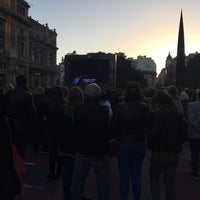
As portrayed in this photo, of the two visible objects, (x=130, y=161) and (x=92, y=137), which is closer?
(x=92, y=137)

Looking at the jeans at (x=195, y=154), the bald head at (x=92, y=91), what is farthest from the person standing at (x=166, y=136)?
the jeans at (x=195, y=154)

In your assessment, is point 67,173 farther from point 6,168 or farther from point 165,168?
point 6,168

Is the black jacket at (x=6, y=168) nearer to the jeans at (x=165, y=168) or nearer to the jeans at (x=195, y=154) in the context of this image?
the jeans at (x=165, y=168)

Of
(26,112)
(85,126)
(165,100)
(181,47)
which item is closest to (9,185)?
(85,126)

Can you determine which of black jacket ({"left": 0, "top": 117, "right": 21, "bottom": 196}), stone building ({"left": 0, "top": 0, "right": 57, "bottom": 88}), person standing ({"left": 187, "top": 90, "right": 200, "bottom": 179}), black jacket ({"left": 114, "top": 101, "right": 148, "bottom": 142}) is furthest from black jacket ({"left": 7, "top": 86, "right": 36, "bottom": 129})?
stone building ({"left": 0, "top": 0, "right": 57, "bottom": 88})

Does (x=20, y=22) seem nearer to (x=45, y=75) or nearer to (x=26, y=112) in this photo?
(x=45, y=75)

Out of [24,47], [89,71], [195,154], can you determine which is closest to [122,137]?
[195,154]

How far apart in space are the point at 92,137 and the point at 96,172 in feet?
1.60

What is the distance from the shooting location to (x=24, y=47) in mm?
82125

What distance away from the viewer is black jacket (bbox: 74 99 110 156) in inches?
216

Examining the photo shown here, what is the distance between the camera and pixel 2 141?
442 cm

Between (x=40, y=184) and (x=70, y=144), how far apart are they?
1818 millimetres

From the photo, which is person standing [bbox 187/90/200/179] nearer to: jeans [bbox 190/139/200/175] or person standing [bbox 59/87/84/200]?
jeans [bbox 190/139/200/175]

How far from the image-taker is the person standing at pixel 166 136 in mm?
5863
